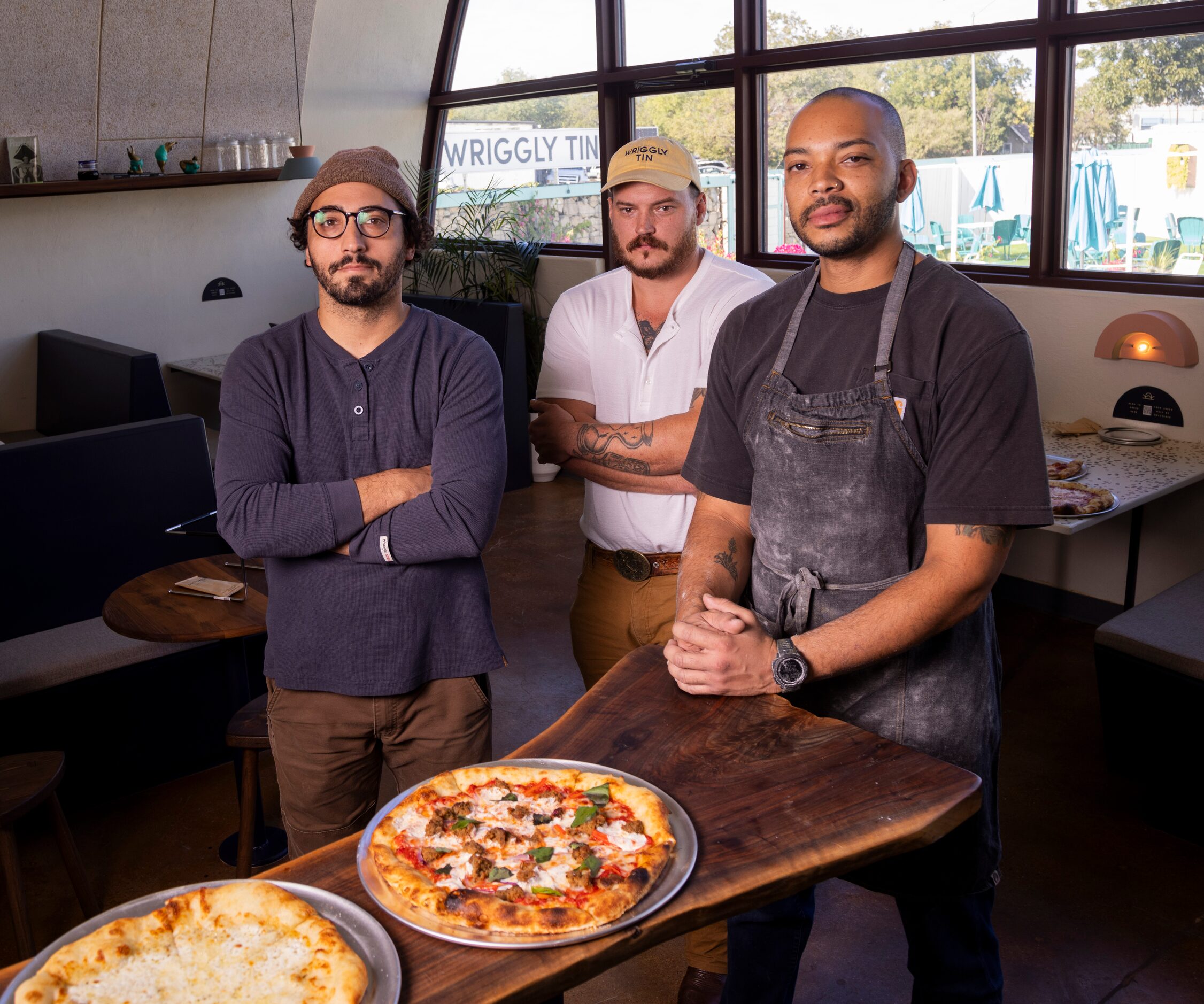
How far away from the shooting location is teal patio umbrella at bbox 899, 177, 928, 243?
5.05 m

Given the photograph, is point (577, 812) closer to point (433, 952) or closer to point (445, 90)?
point (433, 952)

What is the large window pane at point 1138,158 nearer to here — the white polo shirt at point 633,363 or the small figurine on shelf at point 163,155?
the white polo shirt at point 633,363

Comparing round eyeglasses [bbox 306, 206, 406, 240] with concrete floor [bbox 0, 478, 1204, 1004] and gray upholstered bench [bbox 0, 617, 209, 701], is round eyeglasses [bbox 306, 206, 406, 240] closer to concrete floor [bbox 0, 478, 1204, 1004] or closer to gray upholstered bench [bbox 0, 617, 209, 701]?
gray upholstered bench [bbox 0, 617, 209, 701]

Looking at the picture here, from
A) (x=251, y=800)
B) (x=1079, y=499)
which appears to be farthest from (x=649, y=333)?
(x=1079, y=499)

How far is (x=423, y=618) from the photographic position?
2.02 metres

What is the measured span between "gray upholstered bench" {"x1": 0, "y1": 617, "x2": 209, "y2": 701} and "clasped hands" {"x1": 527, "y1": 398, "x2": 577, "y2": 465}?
1291mm

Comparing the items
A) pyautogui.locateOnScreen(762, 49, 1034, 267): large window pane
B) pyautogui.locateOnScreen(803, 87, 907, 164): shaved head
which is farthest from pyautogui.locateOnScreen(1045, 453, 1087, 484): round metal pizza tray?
pyautogui.locateOnScreen(803, 87, 907, 164): shaved head

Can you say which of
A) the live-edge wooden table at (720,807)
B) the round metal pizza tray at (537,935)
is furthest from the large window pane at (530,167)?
the round metal pizza tray at (537,935)

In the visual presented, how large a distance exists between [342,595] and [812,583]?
84cm

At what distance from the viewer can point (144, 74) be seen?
22.0 ft

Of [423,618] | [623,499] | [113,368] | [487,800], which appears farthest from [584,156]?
[487,800]

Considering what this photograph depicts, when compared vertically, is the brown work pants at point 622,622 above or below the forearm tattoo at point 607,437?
below

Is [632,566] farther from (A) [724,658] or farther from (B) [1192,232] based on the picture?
(B) [1192,232]

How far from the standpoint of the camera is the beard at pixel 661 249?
95.3 inches
